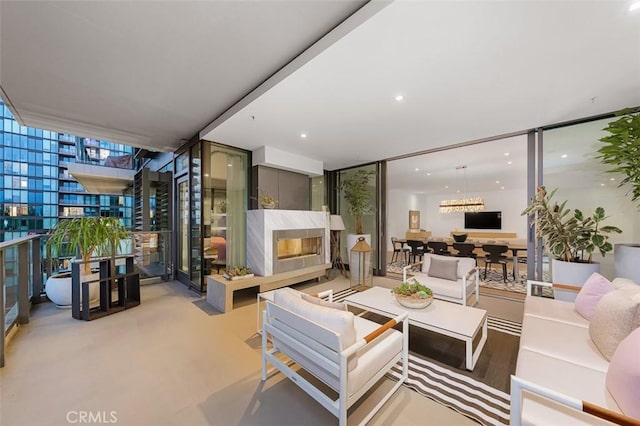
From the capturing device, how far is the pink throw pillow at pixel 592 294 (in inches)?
83.4

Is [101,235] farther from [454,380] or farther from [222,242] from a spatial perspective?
[454,380]

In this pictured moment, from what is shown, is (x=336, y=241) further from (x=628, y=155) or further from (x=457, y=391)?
(x=628, y=155)

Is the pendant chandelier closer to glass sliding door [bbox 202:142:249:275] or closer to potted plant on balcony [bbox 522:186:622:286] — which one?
A: potted plant on balcony [bbox 522:186:622:286]

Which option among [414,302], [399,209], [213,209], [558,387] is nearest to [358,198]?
[213,209]

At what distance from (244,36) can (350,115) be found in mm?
1620

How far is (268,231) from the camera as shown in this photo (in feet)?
14.5

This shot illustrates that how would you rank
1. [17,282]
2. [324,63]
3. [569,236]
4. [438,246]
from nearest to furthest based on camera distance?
[324,63]
[17,282]
[569,236]
[438,246]

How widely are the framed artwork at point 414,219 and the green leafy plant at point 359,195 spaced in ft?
18.7

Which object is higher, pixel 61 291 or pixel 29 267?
pixel 29 267

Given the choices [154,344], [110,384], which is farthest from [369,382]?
[154,344]

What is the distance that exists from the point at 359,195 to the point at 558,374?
471 centimetres

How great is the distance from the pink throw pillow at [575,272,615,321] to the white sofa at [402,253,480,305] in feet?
3.51

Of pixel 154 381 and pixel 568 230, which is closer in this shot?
pixel 154 381

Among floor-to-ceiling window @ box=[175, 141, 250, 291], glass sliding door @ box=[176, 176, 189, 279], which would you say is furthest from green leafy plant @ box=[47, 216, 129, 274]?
glass sliding door @ box=[176, 176, 189, 279]
